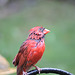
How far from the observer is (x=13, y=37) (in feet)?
21.8

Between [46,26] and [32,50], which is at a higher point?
[46,26]

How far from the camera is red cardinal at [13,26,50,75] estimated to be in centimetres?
207

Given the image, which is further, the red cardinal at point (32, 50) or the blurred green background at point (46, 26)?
the blurred green background at point (46, 26)

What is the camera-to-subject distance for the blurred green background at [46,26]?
5.63m

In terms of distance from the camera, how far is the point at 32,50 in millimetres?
2053

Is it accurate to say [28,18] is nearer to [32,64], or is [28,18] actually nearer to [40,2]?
[40,2]

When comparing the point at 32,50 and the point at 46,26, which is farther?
the point at 46,26

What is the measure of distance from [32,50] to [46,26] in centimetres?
534

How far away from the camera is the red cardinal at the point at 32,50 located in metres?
2.07

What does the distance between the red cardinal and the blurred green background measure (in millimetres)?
3094

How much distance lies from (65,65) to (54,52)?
0.72 metres

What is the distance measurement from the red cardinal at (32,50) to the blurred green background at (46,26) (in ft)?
10.1

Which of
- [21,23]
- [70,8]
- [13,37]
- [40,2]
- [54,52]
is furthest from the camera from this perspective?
[40,2]

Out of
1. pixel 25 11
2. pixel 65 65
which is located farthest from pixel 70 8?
pixel 65 65
